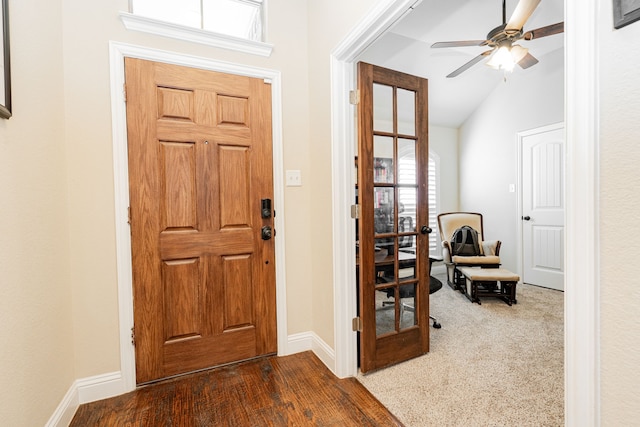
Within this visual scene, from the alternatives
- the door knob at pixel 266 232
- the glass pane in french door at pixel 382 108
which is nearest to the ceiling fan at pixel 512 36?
the glass pane in french door at pixel 382 108

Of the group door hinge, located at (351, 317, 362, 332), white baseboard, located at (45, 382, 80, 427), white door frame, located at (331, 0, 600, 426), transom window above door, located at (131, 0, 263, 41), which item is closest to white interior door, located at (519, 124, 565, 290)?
door hinge, located at (351, 317, 362, 332)

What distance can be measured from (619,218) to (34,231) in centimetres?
213

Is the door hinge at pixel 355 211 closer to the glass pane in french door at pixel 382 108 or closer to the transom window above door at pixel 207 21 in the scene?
the glass pane in french door at pixel 382 108

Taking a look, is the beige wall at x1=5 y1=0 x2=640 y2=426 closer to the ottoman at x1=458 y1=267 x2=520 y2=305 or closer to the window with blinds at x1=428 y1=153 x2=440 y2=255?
the ottoman at x1=458 y1=267 x2=520 y2=305

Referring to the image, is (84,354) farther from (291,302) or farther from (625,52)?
(625,52)

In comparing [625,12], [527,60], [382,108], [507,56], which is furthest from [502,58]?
[625,12]

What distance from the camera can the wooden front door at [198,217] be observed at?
6.01 feet

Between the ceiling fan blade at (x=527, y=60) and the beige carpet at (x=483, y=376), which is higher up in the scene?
the ceiling fan blade at (x=527, y=60)

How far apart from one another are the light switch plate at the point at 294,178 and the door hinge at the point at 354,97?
2.24 feet

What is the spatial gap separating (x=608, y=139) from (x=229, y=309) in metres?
2.11

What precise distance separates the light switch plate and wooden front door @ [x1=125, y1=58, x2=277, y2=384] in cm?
16

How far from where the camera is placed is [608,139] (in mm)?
689

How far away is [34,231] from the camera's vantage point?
51.9 inches

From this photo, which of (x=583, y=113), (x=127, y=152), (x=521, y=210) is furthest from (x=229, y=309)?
(x=521, y=210)
